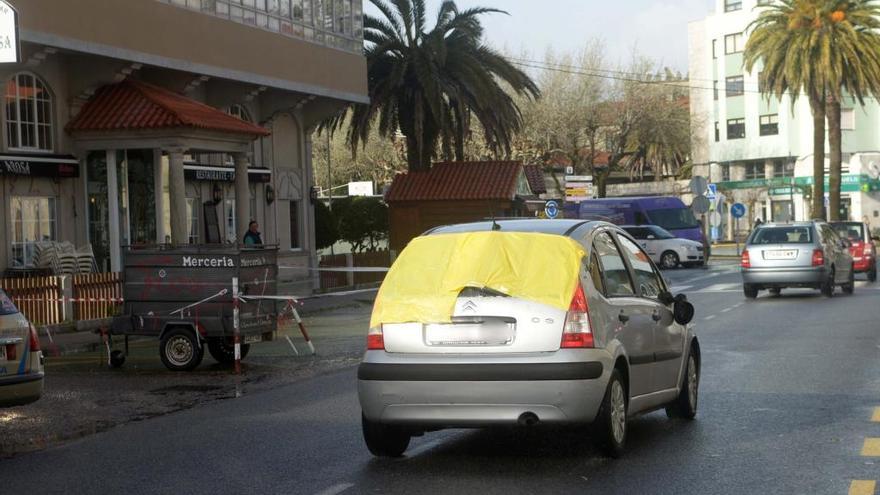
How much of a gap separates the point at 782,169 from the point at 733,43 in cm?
891

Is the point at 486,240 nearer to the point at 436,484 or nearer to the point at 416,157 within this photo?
the point at 436,484

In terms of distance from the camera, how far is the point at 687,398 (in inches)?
416

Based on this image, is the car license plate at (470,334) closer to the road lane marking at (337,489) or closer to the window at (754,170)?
the road lane marking at (337,489)

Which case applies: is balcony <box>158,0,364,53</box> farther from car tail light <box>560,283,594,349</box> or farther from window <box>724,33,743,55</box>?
window <box>724,33,743,55</box>

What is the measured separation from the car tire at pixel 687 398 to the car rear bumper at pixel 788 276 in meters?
17.2

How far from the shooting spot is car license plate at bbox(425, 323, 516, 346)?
27.8ft

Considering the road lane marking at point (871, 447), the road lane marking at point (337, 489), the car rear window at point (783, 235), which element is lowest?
the road lane marking at point (871, 447)

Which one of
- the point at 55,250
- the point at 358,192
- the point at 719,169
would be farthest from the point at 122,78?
the point at 719,169

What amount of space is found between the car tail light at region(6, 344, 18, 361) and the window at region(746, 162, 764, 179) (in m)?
78.3

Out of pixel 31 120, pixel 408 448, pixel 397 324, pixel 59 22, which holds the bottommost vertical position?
pixel 408 448

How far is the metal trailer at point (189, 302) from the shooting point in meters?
16.3

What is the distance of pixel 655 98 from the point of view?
A: 71188mm

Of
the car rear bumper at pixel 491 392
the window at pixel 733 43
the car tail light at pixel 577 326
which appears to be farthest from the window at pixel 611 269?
the window at pixel 733 43

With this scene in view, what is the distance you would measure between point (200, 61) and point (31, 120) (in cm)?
433
